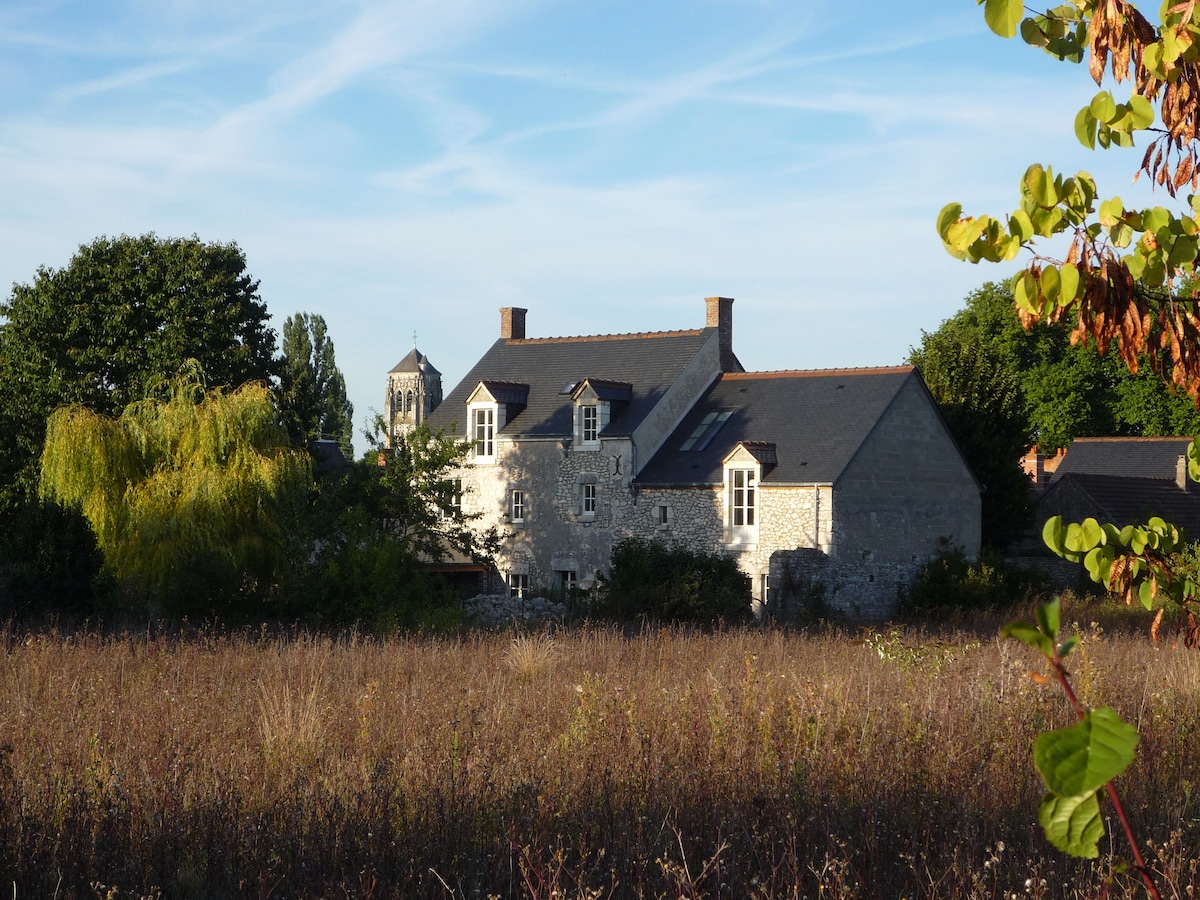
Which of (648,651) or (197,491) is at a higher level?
(197,491)

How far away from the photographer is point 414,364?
10312 cm

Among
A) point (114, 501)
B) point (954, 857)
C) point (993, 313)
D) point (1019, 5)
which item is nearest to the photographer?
point (1019, 5)

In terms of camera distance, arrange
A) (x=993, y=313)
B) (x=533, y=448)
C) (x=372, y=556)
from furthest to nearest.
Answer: (x=993, y=313)
(x=533, y=448)
(x=372, y=556)

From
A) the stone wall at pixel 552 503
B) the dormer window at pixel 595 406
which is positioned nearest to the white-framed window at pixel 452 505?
the stone wall at pixel 552 503

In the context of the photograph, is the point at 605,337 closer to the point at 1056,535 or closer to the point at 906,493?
the point at 906,493

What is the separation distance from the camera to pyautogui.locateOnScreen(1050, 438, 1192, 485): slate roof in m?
46.2

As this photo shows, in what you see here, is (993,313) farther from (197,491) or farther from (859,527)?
(197,491)

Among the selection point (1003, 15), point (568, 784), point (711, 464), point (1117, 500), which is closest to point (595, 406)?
point (711, 464)

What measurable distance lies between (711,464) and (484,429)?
322 inches

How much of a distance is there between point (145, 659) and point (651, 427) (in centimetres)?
2450

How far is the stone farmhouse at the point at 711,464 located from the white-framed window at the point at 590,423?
4 centimetres

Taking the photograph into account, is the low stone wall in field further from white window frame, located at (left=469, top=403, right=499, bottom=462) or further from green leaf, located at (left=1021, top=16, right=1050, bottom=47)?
green leaf, located at (left=1021, top=16, right=1050, bottom=47)

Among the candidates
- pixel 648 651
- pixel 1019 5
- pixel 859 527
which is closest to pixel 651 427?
pixel 859 527

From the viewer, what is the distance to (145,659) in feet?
43.4
